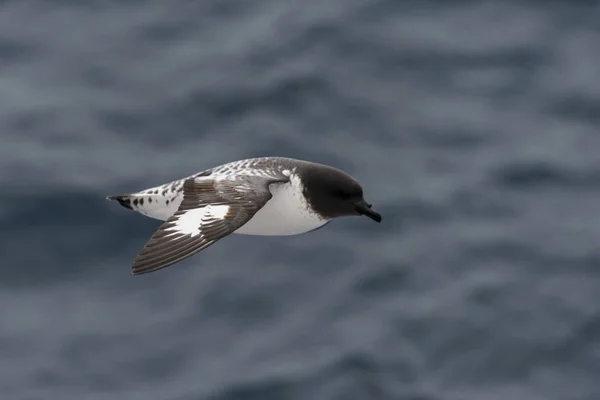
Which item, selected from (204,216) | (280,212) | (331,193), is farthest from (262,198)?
(331,193)

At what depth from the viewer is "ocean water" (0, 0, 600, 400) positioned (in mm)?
15375

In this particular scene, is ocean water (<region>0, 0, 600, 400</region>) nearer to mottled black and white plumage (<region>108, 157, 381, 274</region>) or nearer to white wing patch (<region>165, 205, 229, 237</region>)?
mottled black and white plumage (<region>108, 157, 381, 274</region>)

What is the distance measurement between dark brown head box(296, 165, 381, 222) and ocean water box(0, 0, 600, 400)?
10.7ft

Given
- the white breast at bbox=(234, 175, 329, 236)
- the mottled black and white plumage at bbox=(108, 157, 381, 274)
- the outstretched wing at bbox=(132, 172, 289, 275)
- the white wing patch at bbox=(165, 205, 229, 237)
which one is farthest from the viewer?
the white breast at bbox=(234, 175, 329, 236)

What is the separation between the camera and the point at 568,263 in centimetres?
1636

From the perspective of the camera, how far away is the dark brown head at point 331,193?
1236 centimetres

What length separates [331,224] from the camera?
16609mm

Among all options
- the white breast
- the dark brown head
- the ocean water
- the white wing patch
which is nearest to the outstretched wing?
the white wing patch

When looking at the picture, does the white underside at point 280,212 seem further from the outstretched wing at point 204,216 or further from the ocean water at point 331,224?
the ocean water at point 331,224

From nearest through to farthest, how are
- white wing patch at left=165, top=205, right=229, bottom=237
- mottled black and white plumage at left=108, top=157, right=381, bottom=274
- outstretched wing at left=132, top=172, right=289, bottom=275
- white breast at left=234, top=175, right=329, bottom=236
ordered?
outstretched wing at left=132, top=172, right=289, bottom=275, white wing patch at left=165, top=205, right=229, bottom=237, mottled black and white plumage at left=108, top=157, right=381, bottom=274, white breast at left=234, top=175, right=329, bottom=236

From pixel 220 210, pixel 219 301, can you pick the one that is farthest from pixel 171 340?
pixel 220 210

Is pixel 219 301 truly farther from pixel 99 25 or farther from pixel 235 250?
pixel 99 25

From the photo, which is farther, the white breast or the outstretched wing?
the white breast

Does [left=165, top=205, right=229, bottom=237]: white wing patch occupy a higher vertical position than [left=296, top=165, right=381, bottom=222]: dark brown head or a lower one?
lower
